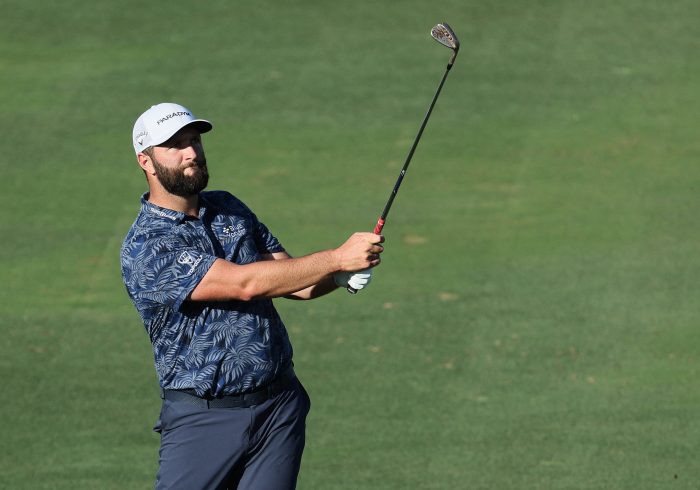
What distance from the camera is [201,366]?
5.55m

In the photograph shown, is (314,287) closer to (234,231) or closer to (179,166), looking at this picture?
(234,231)

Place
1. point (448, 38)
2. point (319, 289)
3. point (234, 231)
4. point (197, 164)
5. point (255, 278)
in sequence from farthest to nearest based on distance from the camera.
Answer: point (448, 38), point (319, 289), point (234, 231), point (197, 164), point (255, 278)

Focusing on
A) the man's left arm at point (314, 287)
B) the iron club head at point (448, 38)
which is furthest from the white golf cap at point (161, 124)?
the iron club head at point (448, 38)

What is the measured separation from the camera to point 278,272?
5.39m

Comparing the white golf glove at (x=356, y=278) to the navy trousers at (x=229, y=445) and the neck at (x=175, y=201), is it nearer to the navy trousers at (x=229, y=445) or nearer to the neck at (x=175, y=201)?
the navy trousers at (x=229, y=445)

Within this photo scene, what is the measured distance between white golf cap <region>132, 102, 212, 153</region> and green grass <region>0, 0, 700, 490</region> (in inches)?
112

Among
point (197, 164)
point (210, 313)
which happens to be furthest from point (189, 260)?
point (197, 164)

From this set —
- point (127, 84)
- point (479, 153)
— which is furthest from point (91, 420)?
point (127, 84)

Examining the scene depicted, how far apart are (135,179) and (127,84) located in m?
2.14

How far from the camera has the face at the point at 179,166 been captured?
5625mm

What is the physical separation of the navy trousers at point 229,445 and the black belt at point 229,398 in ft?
0.06

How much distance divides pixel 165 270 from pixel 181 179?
436 mm

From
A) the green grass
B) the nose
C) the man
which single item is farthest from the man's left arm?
the green grass

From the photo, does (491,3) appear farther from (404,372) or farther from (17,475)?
(17,475)
